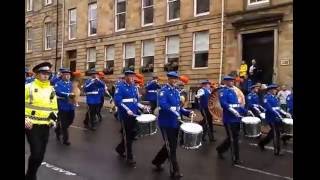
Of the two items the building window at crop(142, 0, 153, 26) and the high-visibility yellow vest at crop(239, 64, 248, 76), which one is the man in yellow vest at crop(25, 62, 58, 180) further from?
the building window at crop(142, 0, 153, 26)

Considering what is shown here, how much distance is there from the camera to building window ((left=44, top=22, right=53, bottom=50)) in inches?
1649

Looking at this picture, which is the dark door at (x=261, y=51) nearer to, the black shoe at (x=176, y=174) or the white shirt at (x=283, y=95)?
the white shirt at (x=283, y=95)

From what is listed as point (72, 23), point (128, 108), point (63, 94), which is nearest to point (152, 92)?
point (63, 94)

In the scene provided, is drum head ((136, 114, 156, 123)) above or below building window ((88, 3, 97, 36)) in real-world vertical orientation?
below

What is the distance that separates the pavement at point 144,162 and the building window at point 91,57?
75.6 feet

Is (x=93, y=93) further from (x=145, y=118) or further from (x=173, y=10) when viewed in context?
(x=173, y=10)

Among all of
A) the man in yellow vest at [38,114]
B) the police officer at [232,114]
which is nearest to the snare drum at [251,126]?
the police officer at [232,114]

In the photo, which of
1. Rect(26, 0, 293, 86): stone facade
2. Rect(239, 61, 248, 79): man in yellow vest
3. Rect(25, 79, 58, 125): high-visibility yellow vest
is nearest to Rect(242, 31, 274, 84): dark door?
Rect(26, 0, 293, 86): stone facade

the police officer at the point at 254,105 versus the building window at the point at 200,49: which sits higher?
the building window at the point at 200,49

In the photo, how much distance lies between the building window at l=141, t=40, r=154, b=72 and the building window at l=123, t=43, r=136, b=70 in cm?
103

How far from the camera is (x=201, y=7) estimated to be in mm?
28500

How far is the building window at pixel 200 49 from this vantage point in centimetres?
2772

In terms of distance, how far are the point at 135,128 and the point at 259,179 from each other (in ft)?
9.40
